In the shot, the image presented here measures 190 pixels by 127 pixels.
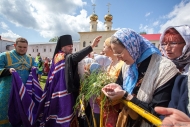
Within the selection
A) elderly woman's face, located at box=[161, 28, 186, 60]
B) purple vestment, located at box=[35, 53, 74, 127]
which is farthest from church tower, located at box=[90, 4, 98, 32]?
elderly woman's face, located at box=[161, 28, 186, 60]

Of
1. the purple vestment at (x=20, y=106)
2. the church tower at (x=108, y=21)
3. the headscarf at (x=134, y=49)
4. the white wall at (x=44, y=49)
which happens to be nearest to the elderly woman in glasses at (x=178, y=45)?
the headscarf at (x=134, y=49)

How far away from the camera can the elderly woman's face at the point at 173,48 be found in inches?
58.0

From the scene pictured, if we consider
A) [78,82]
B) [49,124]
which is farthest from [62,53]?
[49,124]

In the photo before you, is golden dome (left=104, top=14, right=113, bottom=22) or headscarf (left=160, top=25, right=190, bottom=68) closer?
headscarf (left=160, top=25, right=190, bottom=68)

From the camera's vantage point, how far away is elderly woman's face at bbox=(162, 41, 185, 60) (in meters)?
1.47

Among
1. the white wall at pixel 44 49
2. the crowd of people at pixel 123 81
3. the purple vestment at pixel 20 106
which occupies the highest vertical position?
the white wall at pixel 44 49

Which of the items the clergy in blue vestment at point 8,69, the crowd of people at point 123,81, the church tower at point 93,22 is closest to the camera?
the crowd of people at point 123,81

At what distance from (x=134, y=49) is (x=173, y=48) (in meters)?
0.52

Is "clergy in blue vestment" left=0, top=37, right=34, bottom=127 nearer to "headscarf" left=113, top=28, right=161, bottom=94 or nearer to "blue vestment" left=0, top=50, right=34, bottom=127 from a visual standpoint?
"blue vestment" left=0, top=50, right=34, bottom=127

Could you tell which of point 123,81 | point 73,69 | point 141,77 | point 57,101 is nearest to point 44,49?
point 57,101

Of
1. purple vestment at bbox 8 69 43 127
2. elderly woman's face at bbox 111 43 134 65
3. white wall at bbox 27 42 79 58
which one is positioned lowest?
purple vestment at bbox 8 69 43 127

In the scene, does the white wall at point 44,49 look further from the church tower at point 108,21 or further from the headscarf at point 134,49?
the headscarf at point 134,49

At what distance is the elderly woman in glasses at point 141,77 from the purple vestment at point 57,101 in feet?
4.03

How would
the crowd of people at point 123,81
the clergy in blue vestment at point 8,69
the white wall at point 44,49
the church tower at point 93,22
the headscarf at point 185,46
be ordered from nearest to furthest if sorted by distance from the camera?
the crowd of people at point 123,81
the headscarf at point 185,46
the clergy in blue vestment at point 8,69
the church tower at point 93,22
the white wall at point 44,49
